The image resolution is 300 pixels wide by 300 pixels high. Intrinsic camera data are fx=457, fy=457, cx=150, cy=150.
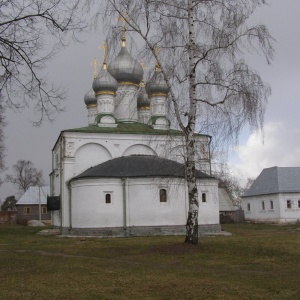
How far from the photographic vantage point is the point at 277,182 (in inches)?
1743

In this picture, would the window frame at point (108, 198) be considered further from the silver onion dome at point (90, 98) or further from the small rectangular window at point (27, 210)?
the small rectangular window at point (27, 210)

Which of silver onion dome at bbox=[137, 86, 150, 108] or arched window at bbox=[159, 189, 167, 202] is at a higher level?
silver onion dome at bbox=[137, 86, 150, 108]

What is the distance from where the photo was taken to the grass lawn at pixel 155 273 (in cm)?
819

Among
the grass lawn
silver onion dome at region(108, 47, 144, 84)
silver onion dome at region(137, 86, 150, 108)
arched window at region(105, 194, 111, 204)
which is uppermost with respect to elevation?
silver onion dome at region(108, 47, 144, 84)

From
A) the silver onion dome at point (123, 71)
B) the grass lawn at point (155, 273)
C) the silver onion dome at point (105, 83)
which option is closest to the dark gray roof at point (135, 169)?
the silver onion dome at point (105, 83)

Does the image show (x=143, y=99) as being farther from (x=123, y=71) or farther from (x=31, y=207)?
(x=31, y=207)

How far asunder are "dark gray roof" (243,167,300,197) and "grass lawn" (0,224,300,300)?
94.3ft

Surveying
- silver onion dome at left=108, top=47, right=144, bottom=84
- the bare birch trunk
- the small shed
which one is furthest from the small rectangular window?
the bare birch trunk

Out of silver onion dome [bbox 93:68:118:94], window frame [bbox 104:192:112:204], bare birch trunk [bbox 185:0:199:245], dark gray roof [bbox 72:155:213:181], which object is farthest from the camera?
silver onion dome [bbox 93:68:118:94]

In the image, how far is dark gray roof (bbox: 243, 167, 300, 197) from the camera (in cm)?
4338

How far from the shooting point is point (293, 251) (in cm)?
1505

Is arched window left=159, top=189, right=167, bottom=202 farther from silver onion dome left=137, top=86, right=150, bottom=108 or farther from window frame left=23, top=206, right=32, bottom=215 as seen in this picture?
window frame left=23, top=206, right=32, bottom=215

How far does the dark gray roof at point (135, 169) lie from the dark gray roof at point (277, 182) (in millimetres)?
18840

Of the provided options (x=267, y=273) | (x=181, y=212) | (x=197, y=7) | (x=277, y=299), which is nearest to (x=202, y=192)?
(x=181, y=212)
